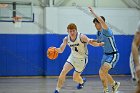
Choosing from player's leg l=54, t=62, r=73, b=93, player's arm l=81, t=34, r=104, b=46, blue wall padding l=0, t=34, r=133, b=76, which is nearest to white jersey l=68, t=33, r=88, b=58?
player's arm l=81, t=34, r=104, b=46

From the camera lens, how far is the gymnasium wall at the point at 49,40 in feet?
65.4

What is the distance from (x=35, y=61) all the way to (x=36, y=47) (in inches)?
30.4

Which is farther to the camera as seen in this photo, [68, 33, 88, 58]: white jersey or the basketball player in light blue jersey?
[68, 33, 88, 58]: white jersey

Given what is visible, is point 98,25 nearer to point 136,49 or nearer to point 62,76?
point 62,76

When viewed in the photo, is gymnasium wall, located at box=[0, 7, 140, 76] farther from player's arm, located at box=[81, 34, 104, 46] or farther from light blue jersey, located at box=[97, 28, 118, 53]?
light blue jersey, located at box=[97, 28, 118, 53]

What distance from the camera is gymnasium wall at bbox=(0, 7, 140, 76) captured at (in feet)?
65.4

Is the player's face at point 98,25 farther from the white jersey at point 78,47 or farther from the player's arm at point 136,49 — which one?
the player's arm at point 136,49

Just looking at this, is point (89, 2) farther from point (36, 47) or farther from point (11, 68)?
point (11, 68)

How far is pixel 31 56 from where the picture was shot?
66.2 feet

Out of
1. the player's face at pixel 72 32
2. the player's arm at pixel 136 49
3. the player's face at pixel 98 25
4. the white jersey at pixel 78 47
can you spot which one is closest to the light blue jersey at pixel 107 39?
the player's face at pixel 98 25

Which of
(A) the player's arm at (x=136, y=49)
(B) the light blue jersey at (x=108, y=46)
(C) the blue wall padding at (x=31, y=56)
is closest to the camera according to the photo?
(A) the player's arm at (x=136, y=49)

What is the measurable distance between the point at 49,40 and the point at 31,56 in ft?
4.29

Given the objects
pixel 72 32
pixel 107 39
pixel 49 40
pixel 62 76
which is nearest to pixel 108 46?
pixel 107 39

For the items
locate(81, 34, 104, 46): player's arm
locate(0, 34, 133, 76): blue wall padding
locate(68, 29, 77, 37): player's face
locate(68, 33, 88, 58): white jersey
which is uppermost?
locate(68, 29, 77, 37): player's face
